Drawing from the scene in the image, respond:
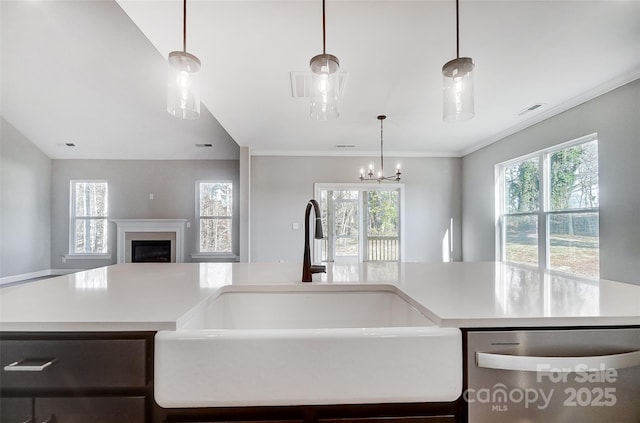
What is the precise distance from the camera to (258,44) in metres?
2.24

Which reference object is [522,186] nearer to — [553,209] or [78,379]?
[553,209]

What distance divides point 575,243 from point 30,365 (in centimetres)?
461

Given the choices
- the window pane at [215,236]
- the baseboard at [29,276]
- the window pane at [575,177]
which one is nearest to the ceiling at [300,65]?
the window pane at [575,177]

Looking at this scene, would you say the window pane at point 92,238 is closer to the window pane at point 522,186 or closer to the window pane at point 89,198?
the window pane at point 89,198

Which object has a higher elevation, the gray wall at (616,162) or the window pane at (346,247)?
the gray wall at (616,162)

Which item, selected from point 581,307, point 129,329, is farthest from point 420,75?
point 129,329

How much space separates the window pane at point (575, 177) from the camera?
3.18 meters

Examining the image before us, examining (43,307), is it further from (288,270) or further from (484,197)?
(484,197)

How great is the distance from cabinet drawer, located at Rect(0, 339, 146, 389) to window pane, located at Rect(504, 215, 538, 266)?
4.79 meters

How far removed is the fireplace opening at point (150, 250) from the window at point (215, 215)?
2.60ft

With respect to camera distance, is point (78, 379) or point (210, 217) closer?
point (78, 379)

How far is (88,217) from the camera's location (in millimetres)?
6672

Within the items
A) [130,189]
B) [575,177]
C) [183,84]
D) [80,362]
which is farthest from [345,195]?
[80,362]

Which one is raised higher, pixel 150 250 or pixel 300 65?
pixel 300 65
